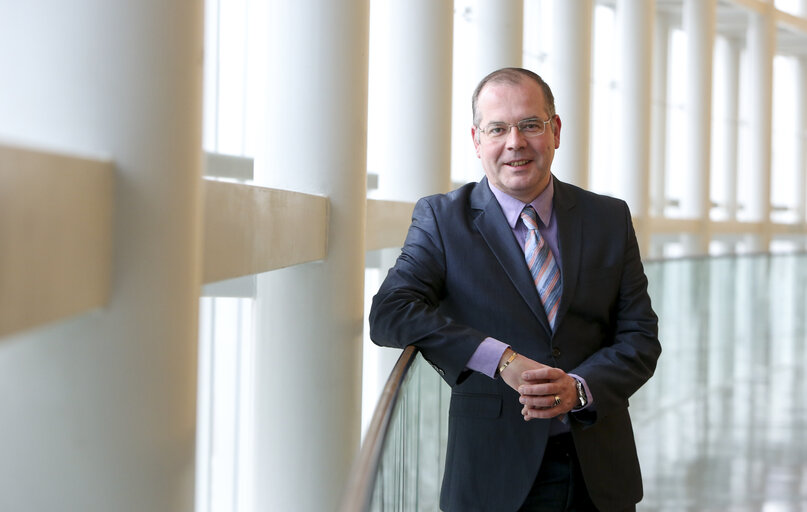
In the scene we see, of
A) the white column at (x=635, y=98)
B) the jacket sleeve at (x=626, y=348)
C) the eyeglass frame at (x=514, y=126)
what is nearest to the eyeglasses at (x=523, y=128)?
the eyeglass frame at (x=514, y=126)

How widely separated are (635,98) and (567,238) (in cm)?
1096

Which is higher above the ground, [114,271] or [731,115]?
[731,115]

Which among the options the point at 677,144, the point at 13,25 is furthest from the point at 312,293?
the point at 677,144

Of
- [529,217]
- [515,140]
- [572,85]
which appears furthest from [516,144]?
[572,85]

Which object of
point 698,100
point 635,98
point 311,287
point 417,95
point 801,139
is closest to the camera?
point 311,287

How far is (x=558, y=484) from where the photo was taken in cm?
332

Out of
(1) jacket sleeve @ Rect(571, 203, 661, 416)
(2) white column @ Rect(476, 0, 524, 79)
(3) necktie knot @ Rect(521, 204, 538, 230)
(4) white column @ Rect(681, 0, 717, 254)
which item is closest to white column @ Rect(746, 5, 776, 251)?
(4) white column @ Rect(681, 0, 717, 254)

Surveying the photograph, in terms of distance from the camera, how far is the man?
327 centimetres

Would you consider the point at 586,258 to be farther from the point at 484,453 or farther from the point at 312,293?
the point at 312,293

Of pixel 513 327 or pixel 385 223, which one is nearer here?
pixel 513 327

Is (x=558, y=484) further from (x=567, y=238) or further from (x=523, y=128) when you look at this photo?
(x=523, y=128)

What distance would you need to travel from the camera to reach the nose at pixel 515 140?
3316mm

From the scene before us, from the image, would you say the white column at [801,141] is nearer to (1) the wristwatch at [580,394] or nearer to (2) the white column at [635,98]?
(2) the white column at [635,98]

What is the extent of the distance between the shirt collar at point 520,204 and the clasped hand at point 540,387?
1.64ft
